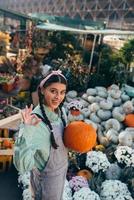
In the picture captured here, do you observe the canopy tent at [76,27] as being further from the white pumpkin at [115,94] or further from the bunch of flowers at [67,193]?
the bunch of flowers at [67,193]

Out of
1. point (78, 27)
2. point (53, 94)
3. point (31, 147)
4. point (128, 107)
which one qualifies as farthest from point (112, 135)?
point (78, 27)

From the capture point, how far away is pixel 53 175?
6.75ft

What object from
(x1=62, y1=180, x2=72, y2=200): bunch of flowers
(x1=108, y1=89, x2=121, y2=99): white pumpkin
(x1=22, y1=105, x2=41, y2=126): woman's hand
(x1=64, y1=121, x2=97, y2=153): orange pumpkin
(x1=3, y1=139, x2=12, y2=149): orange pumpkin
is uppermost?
(x1=22, y1=105, x2=41, y2=126): woman's hand

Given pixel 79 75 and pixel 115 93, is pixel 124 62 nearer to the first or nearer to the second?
pixel 79 75

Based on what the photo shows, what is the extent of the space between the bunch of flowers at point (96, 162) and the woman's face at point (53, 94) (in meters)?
2.20

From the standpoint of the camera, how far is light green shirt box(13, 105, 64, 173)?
1.80m

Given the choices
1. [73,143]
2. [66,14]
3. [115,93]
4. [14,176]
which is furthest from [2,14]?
[66,14]

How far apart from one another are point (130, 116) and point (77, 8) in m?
44.7

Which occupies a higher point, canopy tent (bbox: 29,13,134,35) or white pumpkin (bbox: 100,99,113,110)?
canopy tent (bbox: 29,13,134,35)

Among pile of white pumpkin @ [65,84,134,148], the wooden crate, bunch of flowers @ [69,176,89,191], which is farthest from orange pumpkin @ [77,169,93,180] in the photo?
the wooden crate

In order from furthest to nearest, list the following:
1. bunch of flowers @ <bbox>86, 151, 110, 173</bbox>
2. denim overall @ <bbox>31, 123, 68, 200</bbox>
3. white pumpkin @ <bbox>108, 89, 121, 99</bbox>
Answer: white pumpkin @ <bbox>108, 89, 121, 99</bbox> < bunch of flowers @ <bbox>86, 151, 110, 173</bbox> < denim overall @ <bbox>31, 123, 68, 200</bbox>

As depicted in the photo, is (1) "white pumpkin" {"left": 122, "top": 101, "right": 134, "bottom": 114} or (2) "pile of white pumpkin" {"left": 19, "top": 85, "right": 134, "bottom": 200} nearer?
(2) "pile of white pumpkin" {"left": 19, "top": 85, "right": 134, "bottom": 200}

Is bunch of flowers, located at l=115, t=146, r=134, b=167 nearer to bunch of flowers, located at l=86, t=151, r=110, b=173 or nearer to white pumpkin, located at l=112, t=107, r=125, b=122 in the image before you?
bunch of flowers, located at l=86, t=151, r=110, b=173

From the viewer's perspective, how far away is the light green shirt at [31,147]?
1.80 meters
